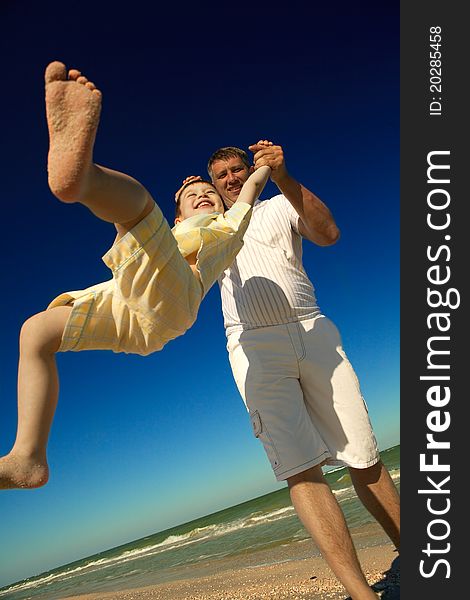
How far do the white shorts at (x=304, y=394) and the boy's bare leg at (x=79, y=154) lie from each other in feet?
4.15

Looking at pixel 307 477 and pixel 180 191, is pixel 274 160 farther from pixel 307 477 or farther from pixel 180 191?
pixel 307 477

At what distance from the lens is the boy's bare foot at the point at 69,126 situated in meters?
1.85

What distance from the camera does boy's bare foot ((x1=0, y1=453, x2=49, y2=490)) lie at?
206cm

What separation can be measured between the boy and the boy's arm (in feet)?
1.35

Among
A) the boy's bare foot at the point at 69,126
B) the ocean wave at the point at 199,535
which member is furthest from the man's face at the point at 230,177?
the ocean wave at the point at 199,535

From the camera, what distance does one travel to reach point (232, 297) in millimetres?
3299

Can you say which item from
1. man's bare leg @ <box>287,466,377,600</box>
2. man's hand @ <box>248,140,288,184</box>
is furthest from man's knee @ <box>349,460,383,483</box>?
man's hand @ <box>248,140,288,184</box>

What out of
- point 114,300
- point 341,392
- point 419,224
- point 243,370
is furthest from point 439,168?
point 114,300

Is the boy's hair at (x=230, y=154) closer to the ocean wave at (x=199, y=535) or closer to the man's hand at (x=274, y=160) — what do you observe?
the man's hand at (x=274, y=160)

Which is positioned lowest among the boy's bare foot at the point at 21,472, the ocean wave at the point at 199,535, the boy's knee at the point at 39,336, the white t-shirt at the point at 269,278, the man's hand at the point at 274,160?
the ocean wave at the point at 199,535

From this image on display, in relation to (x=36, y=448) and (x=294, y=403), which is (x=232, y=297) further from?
(x=36, y=448)

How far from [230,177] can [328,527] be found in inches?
82.4

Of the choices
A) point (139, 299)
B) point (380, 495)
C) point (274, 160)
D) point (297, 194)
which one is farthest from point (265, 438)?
point (274, 160)

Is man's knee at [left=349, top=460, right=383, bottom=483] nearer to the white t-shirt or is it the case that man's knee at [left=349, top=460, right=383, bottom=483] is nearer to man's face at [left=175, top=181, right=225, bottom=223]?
the white t-shirt
